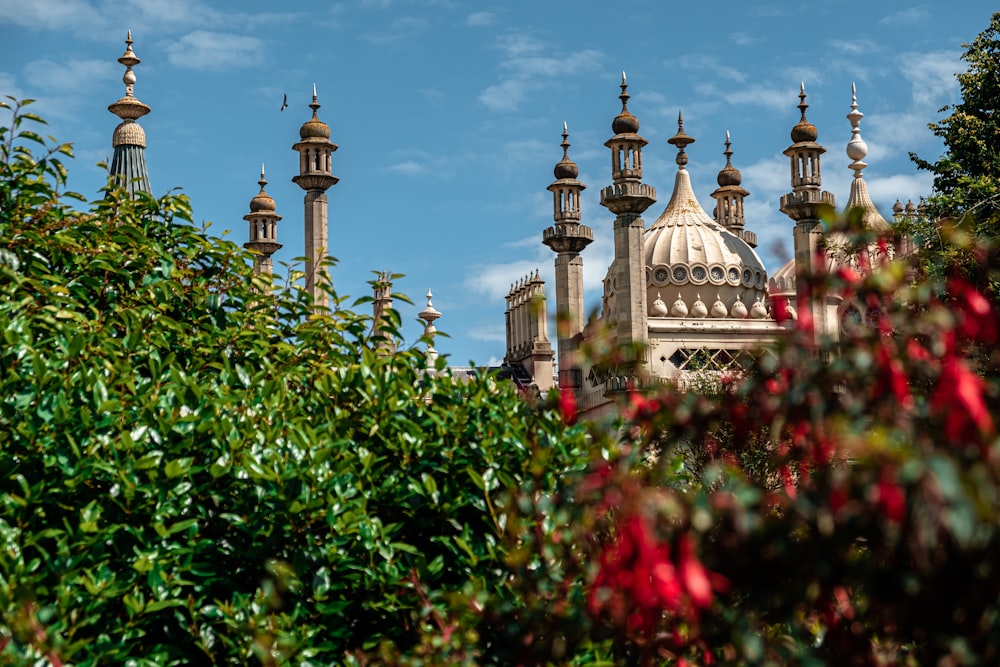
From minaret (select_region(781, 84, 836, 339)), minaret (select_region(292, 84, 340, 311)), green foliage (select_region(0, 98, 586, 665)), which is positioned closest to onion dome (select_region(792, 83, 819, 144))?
minaret (select_region(781, 84, 836, 339))

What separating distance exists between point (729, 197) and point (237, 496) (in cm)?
4207

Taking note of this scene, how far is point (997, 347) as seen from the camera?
16.1ft

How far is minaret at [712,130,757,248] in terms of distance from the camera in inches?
1825

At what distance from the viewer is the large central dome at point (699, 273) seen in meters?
33.6

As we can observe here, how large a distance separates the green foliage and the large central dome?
2625 centimetres

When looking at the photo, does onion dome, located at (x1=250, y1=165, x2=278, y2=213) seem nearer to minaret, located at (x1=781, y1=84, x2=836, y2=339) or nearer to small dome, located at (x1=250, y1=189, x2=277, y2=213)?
small dome, located at (x1=250, y1=189, x2=277, y2=213)

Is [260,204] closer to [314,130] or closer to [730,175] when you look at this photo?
[314,130]

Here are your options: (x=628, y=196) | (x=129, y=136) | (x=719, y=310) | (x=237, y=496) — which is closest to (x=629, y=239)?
(x=628, y=196)

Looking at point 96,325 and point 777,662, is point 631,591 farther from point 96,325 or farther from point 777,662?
point 96,325

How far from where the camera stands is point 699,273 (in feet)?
113

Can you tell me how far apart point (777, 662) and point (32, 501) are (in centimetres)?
399

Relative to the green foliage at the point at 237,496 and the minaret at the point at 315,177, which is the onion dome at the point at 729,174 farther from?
the green foliage at the point at 237,496

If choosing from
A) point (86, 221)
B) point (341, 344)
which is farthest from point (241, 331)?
point (86, 221)

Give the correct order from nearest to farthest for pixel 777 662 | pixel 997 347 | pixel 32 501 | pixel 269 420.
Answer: pixel 777 662
pixel 997 347
pixel 32 501
pixel 269 420
